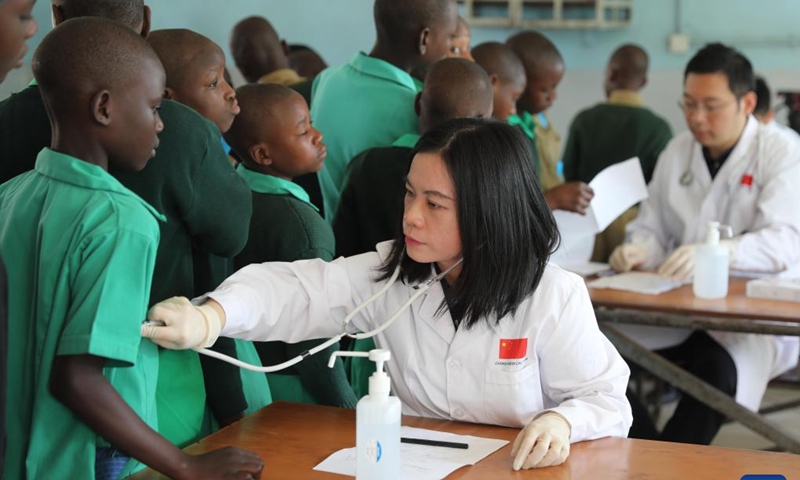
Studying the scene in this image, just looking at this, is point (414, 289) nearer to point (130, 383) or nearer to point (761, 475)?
point (130, 383)

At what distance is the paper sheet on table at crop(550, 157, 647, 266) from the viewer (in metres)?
3.10

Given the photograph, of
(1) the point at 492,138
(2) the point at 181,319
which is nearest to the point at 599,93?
(1) the point at 492,138

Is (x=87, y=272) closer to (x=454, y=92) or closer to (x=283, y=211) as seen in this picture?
(x=283, y=211)

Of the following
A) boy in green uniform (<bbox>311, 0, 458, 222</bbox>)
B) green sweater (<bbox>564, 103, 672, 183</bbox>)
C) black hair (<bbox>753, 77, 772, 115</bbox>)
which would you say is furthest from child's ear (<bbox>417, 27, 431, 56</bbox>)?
black hair (<bbox>753, 77, 772, 115</bbox>)

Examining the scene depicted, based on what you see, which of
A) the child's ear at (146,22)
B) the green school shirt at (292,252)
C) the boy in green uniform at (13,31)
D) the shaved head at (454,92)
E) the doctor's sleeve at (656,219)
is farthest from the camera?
the doctor's sleeve at (656,219)

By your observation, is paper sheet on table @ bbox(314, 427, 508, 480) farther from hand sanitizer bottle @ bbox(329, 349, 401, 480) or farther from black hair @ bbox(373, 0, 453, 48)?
black hair @ bbox(373, 0, 453, 48)

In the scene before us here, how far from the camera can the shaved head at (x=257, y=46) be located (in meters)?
3.97

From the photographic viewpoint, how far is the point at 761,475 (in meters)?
1.38

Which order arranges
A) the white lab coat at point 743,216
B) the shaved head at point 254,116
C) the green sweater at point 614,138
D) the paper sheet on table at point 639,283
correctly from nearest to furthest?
the shaved head at point 254,116 < the paper sheet on table at point 639,283 < the white lab coat at point 743,216 < the green sweater at point 614,138

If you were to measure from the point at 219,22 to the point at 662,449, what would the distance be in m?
2.68

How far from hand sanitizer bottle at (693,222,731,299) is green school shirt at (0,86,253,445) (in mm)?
1550

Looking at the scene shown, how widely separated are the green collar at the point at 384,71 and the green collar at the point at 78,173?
139 centimetres

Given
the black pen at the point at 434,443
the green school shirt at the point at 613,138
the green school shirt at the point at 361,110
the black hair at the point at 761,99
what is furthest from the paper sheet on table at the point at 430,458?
the black hair at the point at 761,99

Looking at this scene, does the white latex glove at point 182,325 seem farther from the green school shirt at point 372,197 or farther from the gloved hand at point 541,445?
the green school shirt at point 372,197
